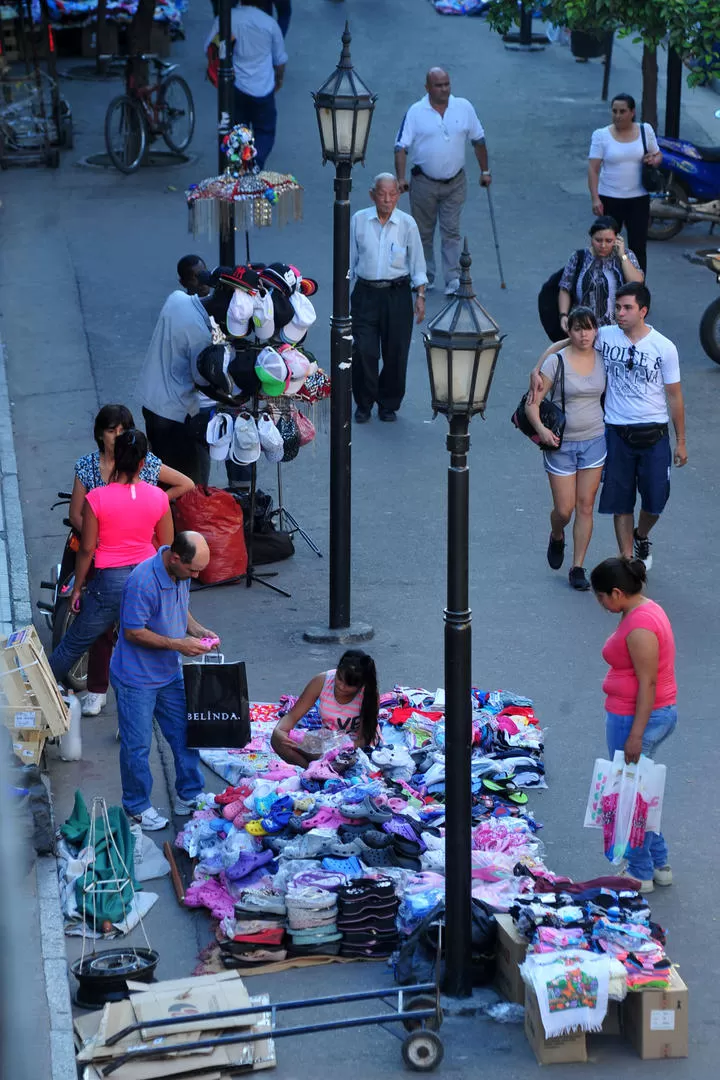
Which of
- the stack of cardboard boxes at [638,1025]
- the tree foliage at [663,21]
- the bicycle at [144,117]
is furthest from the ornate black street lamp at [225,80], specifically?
the stack of cardboard boxes at [638,1025]

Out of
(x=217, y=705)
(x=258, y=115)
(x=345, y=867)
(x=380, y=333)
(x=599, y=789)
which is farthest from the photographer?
(x=258, y=115)

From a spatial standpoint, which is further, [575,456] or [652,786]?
[575,456]

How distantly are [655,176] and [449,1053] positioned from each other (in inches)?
411

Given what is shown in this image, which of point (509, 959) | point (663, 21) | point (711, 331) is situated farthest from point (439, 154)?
point (509, 959)

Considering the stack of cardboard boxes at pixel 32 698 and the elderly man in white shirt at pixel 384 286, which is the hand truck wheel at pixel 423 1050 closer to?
the stack of cardboard boxes at pixel 32 698

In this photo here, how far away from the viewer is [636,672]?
21.1 ft

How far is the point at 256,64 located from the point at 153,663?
1252cm

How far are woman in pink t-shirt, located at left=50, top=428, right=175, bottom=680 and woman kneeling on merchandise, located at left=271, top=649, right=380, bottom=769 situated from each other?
1100mm

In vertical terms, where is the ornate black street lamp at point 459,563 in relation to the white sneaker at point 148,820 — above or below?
above

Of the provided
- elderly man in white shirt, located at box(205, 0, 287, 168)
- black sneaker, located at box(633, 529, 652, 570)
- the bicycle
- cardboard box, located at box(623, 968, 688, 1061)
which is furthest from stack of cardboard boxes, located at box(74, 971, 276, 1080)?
the bicycle

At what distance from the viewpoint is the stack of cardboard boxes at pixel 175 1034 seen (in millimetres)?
5449

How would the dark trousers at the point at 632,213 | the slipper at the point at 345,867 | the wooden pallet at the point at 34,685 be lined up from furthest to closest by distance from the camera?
the dark trousers at the point at 632,213 → the wooden pallet at the point at 34,685 → the slipper at the point at 345,867

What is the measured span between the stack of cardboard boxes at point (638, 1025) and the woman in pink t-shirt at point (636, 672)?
107 centimetres

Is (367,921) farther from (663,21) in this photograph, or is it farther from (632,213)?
(663,21)
